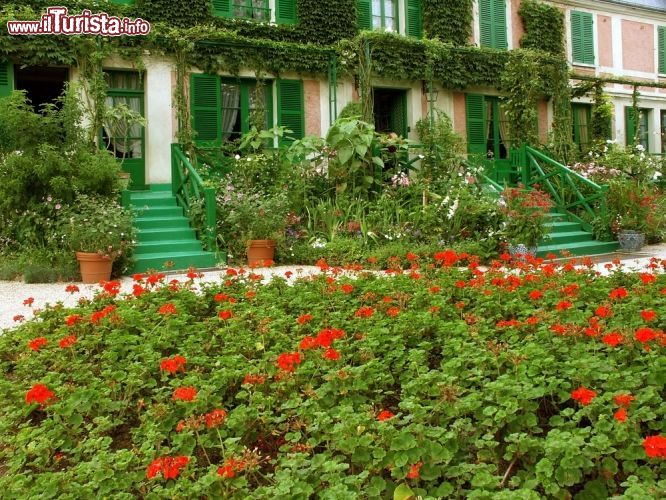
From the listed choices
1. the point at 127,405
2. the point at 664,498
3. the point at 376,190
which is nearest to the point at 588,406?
the point at 664,498

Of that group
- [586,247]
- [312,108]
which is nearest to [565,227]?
[586,247]

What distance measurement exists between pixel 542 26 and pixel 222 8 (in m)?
7.44

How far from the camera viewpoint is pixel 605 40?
16.7 m

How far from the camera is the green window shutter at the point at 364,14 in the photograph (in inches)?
517

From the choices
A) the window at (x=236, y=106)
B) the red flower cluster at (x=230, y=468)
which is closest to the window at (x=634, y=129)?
the window at (x=236, y=106)

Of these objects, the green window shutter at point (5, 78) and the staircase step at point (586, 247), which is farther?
the staircase step at point (586, 247)

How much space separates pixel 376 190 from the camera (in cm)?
1083

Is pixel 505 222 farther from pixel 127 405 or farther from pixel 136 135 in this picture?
pixel 127 405

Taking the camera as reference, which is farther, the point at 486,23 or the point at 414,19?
the point at 486,23

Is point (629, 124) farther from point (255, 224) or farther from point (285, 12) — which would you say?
point (255, 224)

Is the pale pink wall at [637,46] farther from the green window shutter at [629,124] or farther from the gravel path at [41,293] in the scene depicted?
the gravel path at [41,293]

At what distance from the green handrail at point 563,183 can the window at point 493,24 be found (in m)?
2.74

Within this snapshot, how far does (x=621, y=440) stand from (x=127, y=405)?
1.94 metres

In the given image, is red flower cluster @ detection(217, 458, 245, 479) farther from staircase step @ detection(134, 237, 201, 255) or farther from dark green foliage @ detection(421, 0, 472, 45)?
dark green foliage @ detection(421, 0, 472, 45)
